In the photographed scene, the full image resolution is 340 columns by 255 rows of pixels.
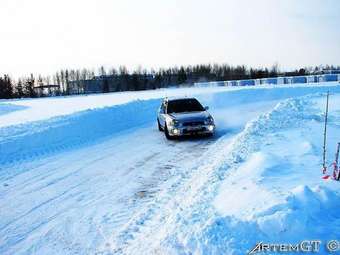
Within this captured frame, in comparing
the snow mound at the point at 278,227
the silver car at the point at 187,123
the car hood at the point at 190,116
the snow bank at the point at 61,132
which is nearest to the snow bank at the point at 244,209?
the snow mound at the point at 278,227

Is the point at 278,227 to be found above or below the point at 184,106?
below

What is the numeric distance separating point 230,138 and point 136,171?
504 cm

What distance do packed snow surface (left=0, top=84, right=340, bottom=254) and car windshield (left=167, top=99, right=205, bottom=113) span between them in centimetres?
175

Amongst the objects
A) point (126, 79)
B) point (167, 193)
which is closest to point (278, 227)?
point (167, 193)

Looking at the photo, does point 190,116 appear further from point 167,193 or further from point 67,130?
point 167,193

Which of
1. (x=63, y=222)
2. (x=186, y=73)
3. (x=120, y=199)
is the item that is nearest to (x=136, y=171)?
(x=120, y=199)

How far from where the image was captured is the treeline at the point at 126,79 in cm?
12381

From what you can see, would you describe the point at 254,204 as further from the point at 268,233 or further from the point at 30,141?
the point at 30,141

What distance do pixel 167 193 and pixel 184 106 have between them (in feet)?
29.0

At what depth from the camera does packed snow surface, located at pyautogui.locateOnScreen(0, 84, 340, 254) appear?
493 centimetres

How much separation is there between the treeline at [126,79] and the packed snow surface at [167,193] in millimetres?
104951

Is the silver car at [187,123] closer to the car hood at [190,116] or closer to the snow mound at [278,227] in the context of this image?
the car hood at [190,116]

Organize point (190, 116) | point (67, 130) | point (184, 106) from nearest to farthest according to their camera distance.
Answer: point (190, 116)
point (184, 106)
point (67, 130)

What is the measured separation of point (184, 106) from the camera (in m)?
16.2
